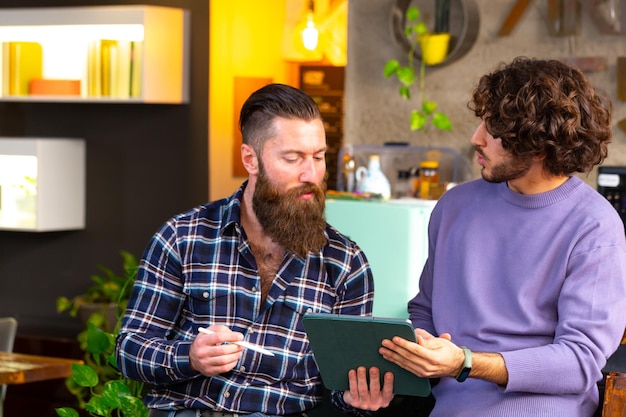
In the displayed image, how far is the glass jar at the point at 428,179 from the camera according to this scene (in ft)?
16.7

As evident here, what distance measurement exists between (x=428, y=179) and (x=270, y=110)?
2.74 metres

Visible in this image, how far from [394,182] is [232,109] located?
60.2 inches

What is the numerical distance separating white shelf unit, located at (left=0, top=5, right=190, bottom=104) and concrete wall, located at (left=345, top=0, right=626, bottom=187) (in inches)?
44.6

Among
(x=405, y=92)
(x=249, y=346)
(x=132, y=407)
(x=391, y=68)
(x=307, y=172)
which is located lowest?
(x=132, y=407)

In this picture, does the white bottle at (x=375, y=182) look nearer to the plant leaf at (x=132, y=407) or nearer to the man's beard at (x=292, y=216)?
the plant leaf at (x=132, y=407)

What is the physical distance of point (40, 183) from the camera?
640 cm

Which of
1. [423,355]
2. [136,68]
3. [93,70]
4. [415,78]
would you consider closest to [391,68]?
[415,78]

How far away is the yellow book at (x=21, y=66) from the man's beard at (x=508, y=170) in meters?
4.73

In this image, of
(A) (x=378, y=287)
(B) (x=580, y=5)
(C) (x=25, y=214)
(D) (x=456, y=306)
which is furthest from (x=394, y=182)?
(D) (x=456, y=306)

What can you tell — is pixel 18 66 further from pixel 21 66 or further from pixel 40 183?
pixel 40 183

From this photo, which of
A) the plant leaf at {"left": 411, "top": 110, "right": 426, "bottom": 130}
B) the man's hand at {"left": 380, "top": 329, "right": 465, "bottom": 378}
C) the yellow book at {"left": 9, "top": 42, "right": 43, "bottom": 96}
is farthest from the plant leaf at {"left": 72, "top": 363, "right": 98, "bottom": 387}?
the yellow book at {"left": 9, "top": 42, "right": 43, "bottom": 96}

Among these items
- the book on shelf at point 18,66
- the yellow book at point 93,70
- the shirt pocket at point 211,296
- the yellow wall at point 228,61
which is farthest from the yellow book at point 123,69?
the shirt pocket at point 211,296

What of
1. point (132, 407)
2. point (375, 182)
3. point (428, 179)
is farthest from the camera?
point (428, 179)

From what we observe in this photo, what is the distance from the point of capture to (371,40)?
5699mm
